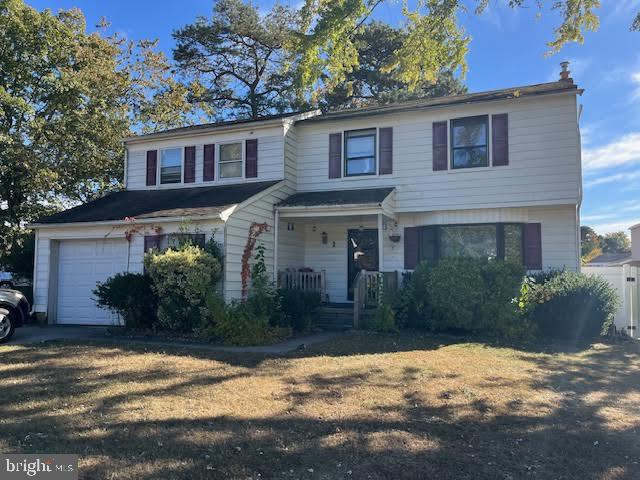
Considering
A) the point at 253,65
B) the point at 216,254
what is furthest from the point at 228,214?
the point at 253,65

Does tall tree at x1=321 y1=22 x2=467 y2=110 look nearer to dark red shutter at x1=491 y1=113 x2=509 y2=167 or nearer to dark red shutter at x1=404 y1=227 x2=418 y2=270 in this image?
dark red shutter at x1=491 y1=113 x2=509 y2=167

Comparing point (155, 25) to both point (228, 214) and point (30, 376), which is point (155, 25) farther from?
point (30, 376)

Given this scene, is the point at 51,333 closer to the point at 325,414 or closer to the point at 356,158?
the point at 325,414

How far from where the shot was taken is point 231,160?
1491 cm

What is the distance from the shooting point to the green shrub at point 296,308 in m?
11.6

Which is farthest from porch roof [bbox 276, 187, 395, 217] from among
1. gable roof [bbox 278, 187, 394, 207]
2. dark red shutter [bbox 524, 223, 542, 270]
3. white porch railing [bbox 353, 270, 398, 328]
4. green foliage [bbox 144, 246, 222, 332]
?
dark red shutter [bbox 524, 223, 542, 270]

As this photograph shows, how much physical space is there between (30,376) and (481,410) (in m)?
6.15

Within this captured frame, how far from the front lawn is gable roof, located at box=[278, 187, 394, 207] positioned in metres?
4.72

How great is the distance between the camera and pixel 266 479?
390 centimetres

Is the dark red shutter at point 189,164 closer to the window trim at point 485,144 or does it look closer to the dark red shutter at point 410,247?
the dark red shutter at point 410,247

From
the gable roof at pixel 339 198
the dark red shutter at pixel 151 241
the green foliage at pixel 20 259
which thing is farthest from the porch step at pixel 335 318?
the green foliage at pixel 20 259

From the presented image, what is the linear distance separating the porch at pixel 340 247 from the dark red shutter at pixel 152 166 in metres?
4.77

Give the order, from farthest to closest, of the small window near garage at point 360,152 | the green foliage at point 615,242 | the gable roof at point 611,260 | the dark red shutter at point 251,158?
the green foliage at point 615,242 → the gable roof at point 611,260 → the dark red shutter at point 251,158 → the small window near garage at point 360,152

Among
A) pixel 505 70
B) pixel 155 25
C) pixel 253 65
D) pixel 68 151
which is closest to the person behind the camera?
pixel 505 70
